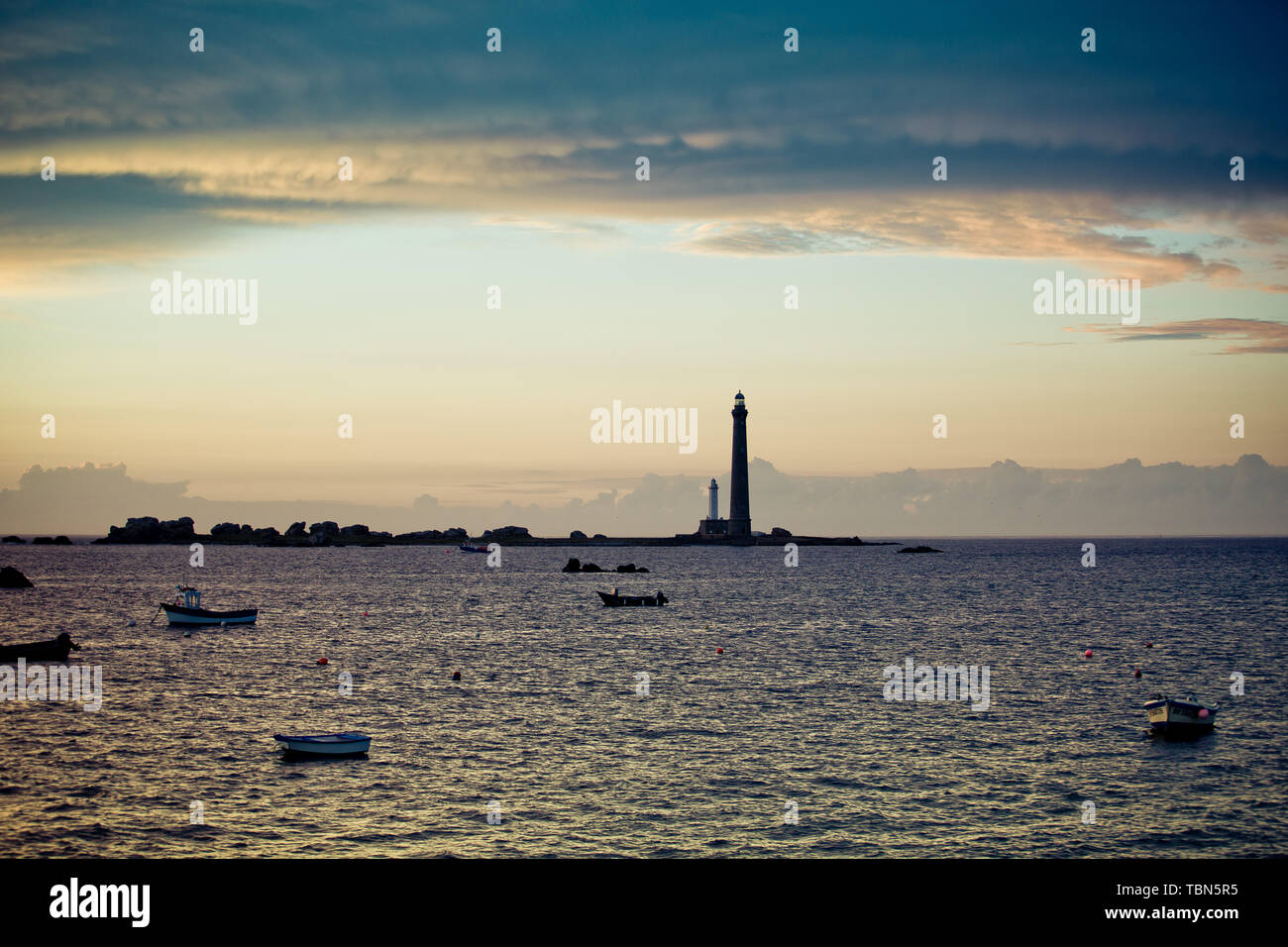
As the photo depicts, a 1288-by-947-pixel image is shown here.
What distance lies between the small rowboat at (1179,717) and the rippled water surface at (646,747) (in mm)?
910

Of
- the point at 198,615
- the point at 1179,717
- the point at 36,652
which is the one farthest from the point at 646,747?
the point at 198,615

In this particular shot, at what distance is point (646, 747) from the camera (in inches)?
1656

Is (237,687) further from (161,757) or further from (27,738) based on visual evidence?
(161,757)

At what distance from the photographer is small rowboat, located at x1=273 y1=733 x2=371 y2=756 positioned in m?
39.0

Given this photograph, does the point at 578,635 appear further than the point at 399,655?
Yes

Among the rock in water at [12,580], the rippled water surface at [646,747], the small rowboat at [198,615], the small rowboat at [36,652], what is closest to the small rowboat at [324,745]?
the rippled water surface at [646,747]

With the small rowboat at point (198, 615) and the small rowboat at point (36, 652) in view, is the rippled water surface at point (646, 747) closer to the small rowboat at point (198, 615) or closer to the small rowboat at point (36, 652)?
the small rowboat at point (198, 615)

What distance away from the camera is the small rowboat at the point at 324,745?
3897 cm

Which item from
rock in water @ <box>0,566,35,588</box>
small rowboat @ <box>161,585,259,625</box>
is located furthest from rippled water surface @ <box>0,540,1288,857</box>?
rock in water @ <box>0,566,35,588</box>

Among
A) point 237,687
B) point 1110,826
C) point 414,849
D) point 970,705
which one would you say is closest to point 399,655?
point 237,687

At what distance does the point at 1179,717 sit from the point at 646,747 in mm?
22532

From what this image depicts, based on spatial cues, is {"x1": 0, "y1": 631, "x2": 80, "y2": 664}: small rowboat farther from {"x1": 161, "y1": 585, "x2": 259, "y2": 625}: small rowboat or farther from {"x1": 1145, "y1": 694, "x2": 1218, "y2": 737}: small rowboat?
{"x1": 1145, "y1": 694, "x2": 1218, "y2": 737}: small rowboat
